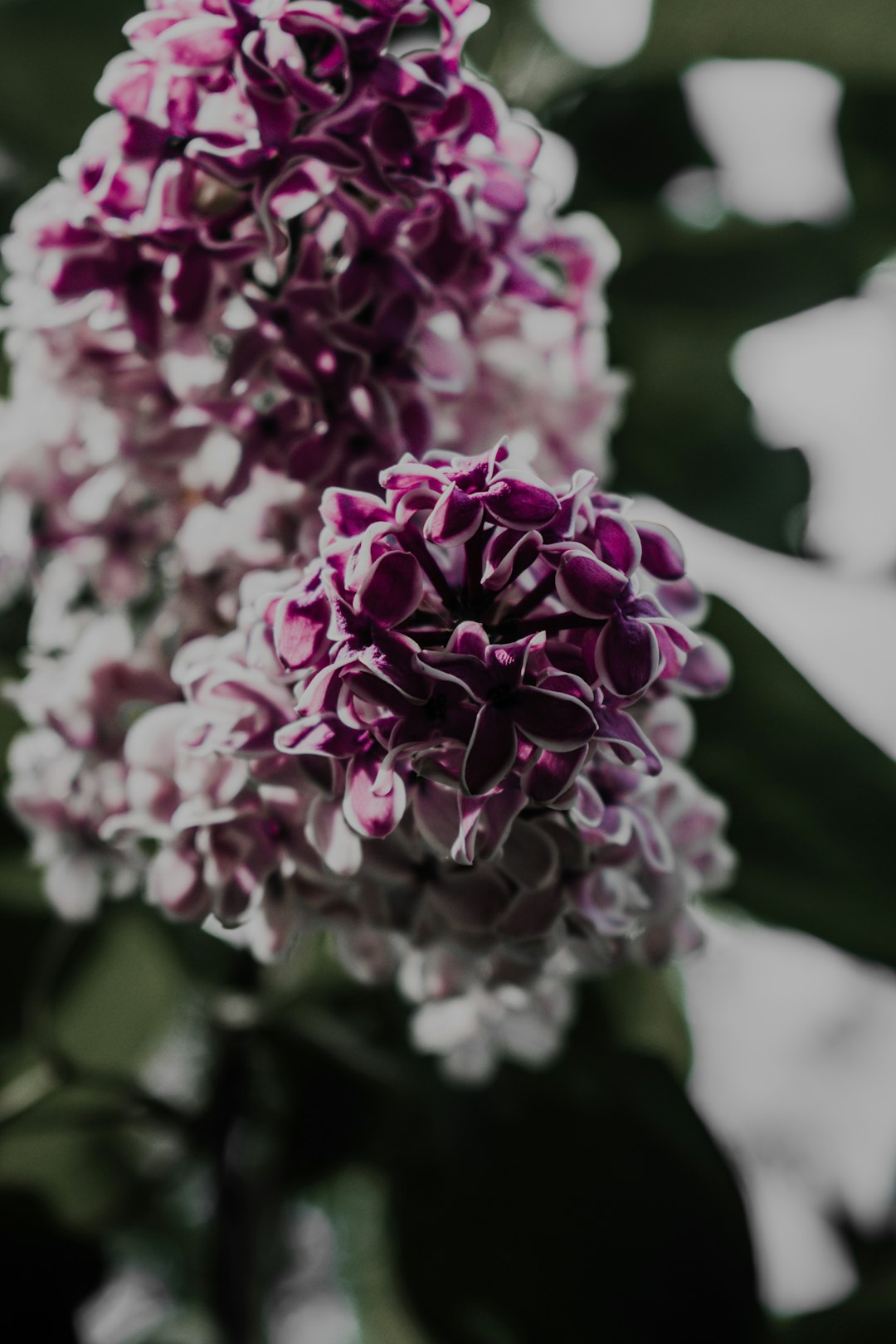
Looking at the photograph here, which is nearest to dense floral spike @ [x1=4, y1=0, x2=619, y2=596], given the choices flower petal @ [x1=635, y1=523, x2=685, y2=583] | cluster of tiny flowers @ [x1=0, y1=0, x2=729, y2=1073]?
cluster of tiny flowers @ [x1=0, y1=0, x2=729, y2=1073]

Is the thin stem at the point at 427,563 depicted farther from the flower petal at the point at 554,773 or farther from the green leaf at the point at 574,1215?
the green leaf at the point at 574,1215

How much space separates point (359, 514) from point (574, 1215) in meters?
0.53

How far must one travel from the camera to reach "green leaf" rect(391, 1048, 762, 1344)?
73cm

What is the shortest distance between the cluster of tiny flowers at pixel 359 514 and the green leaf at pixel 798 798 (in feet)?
0.50

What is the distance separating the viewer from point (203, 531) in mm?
542

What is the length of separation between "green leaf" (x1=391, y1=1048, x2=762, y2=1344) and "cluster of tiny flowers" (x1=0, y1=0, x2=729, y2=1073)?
8.4 inches

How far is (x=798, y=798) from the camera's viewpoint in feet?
2.29

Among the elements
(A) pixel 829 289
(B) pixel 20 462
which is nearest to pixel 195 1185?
(B) pixel 20 462

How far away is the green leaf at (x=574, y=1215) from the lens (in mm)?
728

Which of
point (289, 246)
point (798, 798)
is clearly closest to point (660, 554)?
point (289, 246)

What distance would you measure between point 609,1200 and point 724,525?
0.38m

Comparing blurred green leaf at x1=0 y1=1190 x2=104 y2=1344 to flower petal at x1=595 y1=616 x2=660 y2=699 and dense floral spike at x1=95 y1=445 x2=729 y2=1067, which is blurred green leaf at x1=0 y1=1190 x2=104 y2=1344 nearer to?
dense floral spike at x1=95 y1=445 x2=729 y2=1067

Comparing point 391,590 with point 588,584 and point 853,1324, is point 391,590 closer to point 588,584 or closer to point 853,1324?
point 588,584

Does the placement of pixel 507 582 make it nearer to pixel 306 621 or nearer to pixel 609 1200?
pixel 306 621
